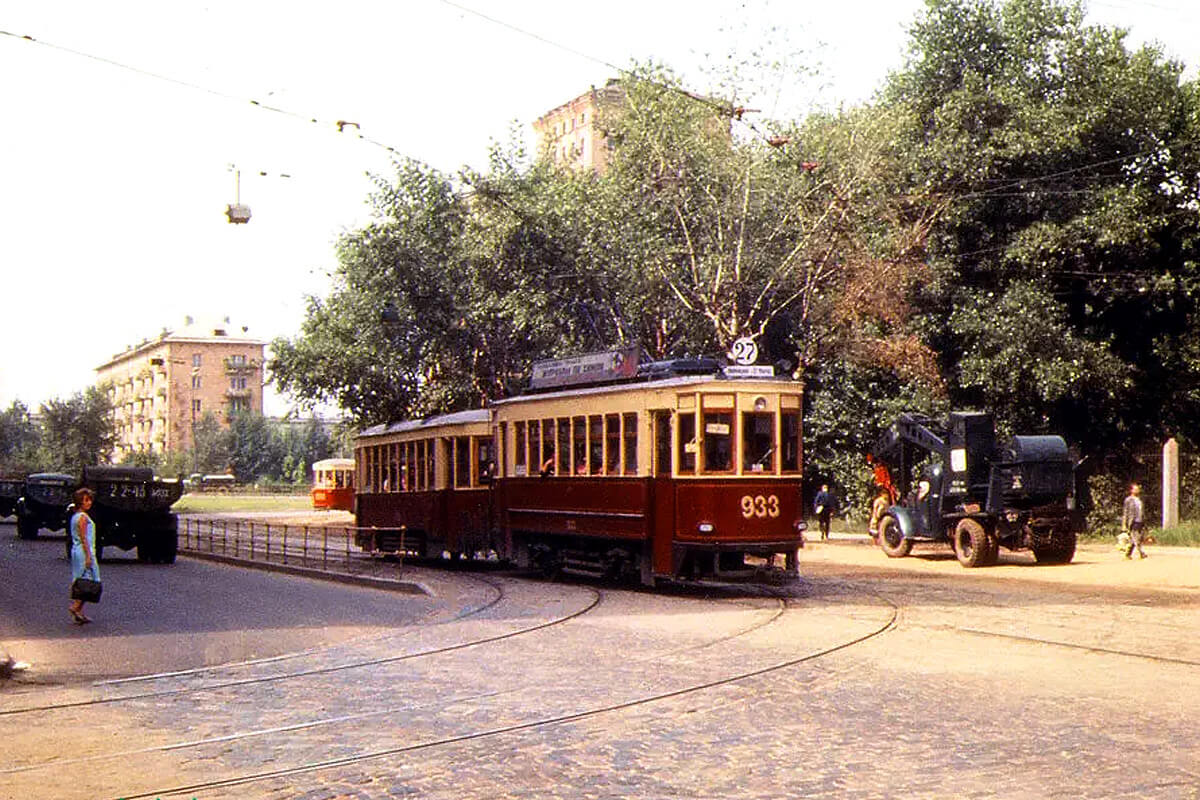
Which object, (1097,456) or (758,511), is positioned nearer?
(758,511)

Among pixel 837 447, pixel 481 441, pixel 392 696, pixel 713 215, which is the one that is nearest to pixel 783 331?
pixel 837 447

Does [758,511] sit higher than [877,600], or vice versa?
[758,511]

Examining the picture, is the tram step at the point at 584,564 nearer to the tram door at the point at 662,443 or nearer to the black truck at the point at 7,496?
the tram door at the point at 662,443

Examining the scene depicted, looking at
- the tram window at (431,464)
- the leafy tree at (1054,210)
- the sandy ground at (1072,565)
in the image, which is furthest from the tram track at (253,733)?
the leafy tree at (1054,210)

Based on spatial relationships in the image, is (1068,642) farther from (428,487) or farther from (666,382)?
(428,487)

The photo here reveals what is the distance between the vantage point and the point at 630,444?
19688mm

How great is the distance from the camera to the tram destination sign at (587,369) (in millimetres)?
20219

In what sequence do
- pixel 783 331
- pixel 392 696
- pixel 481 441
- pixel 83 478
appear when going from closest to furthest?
1. pixel 392 696
2. pixel 481 441
3. pixel 83 478
4. pixel 783 331

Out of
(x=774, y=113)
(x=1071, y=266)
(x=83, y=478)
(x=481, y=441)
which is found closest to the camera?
(x=481, y=441)

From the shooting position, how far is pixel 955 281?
3981 centimetres

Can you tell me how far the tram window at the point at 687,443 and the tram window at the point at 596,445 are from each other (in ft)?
5.89

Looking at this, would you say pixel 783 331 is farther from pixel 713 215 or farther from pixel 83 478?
pixel 83 478

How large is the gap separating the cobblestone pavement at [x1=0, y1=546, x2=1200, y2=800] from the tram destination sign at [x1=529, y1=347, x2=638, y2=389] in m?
5.07

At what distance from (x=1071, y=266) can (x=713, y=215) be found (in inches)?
394
